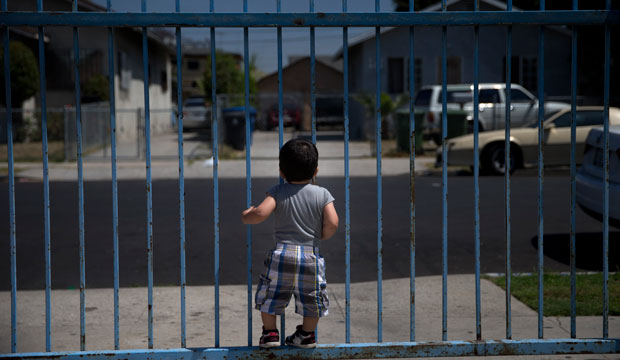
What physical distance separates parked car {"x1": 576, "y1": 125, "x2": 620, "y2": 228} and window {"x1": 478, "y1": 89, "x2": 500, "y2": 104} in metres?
12.8

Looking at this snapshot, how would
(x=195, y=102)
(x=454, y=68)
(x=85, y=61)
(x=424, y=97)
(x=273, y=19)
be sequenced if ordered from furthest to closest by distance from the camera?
(x=195, y=102) < (x=454, y=68) < (x=85, y=61) < (x=424, y=97) < (x=273, y=19)

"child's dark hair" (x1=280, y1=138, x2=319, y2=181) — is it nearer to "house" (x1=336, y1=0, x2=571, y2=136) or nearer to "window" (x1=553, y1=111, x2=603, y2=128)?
"window" (x1=553, y1=111, x2=603, y2=128)

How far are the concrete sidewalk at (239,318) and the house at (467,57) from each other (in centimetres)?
2259

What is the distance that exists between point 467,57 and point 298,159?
86.3ft

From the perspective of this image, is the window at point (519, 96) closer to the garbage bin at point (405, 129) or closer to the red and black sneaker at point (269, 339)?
the garbage bin at point (405, 129)

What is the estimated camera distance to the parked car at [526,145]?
605 inches

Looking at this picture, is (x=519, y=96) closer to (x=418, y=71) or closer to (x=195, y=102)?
(x=418, y=71)

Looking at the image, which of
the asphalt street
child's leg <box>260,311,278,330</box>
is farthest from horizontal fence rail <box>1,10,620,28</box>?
the asphalt street

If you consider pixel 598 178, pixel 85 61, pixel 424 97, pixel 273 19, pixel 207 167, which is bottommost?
pixel 207 167

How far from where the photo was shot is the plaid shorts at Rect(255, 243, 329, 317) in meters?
3.55

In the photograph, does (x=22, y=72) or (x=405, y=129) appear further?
(x=22, y=72)

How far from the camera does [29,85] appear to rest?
77.8 ft

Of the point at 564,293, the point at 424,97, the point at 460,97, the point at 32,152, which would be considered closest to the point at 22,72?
the point at 32,152

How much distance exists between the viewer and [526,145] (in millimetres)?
15547
